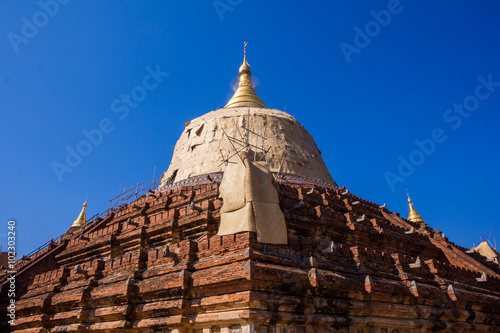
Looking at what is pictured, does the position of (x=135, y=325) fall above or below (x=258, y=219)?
below

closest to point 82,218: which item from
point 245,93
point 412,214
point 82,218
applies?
point 82,218

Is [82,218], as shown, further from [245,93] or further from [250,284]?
[250,284]

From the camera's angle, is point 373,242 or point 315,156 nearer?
point 373,242

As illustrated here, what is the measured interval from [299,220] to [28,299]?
992cm

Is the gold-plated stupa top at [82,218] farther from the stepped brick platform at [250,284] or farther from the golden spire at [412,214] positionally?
the golden spire at [412,214]

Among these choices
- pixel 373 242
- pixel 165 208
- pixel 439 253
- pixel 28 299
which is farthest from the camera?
pixel 439 253

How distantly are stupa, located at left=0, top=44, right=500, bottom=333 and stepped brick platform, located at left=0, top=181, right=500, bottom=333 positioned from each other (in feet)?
0.11

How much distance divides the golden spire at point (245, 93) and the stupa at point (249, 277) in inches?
655

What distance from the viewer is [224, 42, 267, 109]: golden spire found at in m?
31.1

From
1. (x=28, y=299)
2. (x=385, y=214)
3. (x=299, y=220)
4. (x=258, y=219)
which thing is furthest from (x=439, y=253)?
(x=28, y=299)

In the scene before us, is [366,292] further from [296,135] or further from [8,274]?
[296,135]

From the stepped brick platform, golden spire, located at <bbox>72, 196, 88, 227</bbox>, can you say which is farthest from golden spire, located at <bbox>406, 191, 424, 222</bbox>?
golden spire, located at <bbox>72, 196, 88, 227</bbox>

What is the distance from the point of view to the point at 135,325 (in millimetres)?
9438

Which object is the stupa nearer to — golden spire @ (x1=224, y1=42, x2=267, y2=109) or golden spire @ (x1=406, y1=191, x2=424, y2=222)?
golden spire @ (x1=224, y1=42, x2=267, y2=109)
